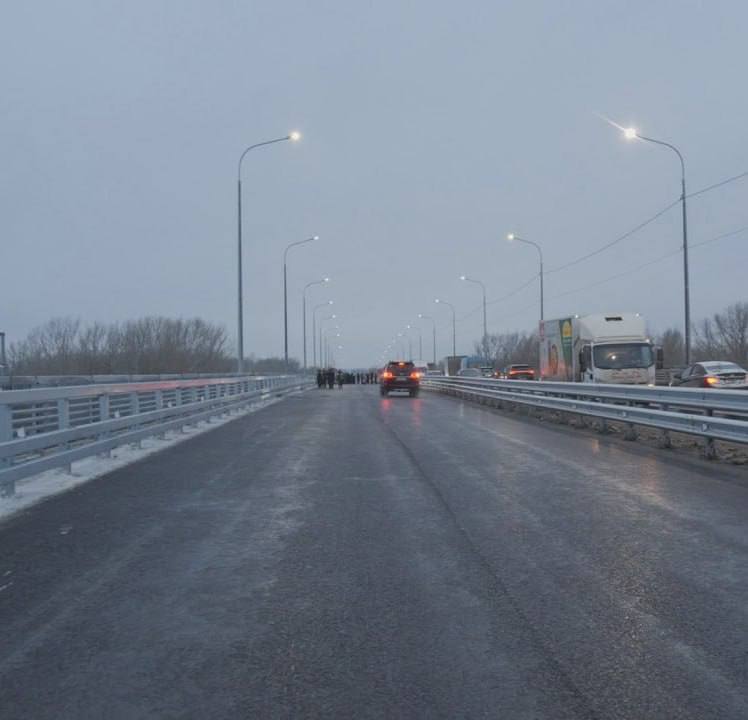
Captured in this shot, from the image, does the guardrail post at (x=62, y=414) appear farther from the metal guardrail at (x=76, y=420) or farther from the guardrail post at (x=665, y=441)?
the guardrail post at (x=665, y=441)

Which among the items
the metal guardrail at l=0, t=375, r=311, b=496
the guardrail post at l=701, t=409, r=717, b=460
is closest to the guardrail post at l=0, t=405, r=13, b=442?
the metal guardrail at l=0, t=375, r=311, b=496

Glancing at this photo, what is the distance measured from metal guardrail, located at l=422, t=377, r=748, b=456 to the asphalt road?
1280mm

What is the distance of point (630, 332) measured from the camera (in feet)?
84.8

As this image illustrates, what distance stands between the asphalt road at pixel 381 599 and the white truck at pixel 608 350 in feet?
47.9

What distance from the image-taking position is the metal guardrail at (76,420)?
9.13 meters

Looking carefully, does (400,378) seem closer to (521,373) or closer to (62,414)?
(521,373)

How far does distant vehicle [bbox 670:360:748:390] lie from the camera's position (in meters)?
23.8

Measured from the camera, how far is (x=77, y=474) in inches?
444

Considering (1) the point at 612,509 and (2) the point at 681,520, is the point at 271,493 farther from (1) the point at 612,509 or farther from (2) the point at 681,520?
(2) the point at 681,520

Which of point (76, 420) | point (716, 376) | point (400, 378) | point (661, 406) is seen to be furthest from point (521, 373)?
point (76, 420)

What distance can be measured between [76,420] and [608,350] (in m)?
17.5

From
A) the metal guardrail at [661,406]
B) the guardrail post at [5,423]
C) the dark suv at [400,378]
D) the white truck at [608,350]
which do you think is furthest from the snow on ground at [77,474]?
the dark suv at [400,378]

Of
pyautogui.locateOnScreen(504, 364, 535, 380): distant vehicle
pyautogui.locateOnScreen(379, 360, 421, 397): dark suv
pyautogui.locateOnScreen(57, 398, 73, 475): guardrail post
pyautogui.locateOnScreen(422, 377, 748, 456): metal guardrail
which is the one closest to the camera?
pyautogui.locateOnScreen(57, 398, 73, 475): guardrail post

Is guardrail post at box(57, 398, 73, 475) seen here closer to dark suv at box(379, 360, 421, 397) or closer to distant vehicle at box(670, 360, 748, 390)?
distant vehicle at box(670, 360, 748, 390)
